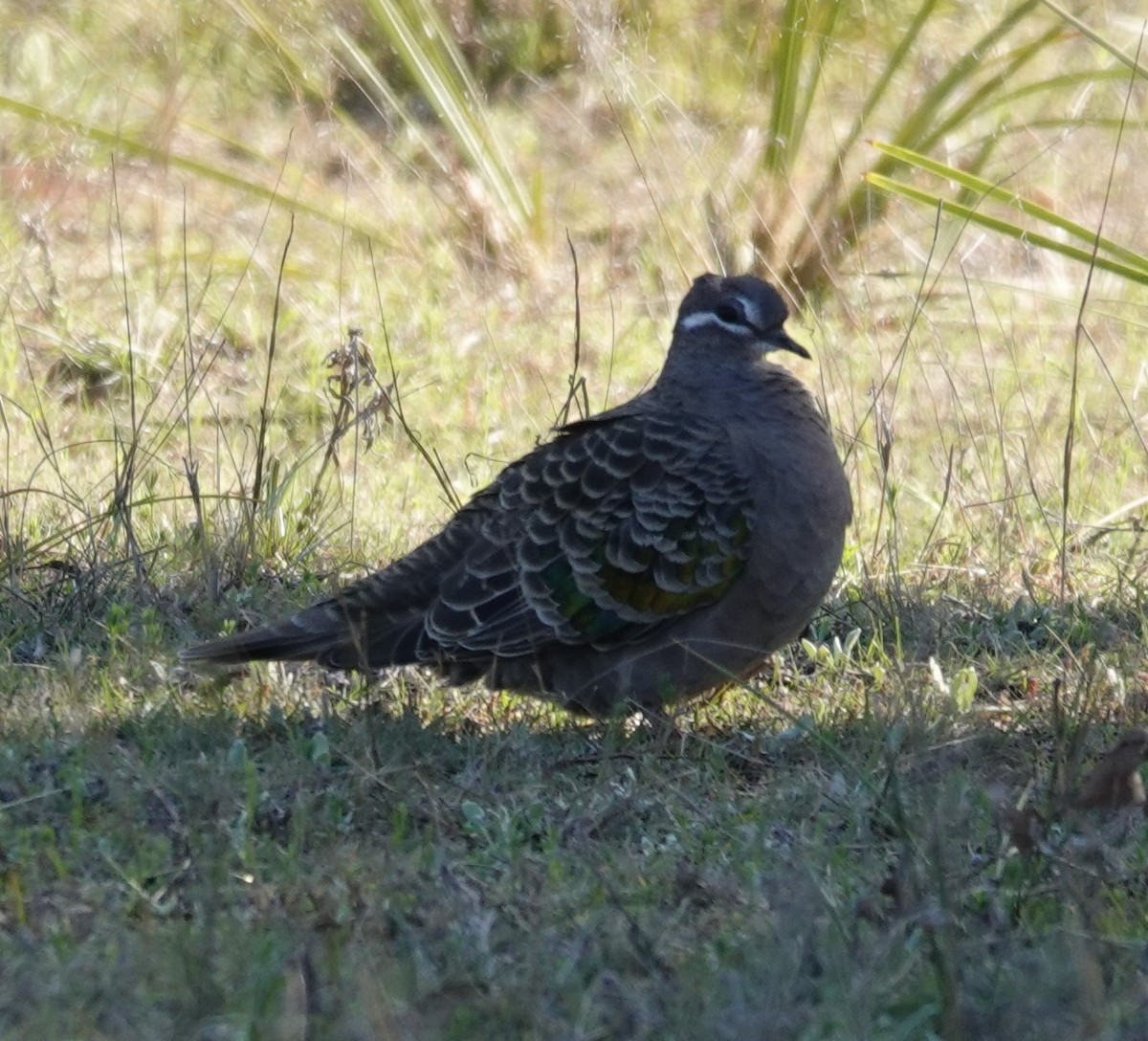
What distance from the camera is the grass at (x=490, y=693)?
9.84 feet

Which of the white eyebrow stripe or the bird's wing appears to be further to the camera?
the white eyebrow stripe

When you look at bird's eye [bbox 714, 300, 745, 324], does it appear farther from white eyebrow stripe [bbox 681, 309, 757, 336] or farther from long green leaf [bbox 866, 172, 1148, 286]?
long green leaf [bbox 866, 172, 1148, 286]

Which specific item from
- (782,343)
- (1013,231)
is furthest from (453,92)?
(782,343)

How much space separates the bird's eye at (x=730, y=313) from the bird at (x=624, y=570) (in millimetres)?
236

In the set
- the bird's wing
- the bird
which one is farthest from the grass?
the bird's wing

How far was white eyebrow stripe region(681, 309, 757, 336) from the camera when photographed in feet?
17.0

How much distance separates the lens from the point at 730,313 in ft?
17.1

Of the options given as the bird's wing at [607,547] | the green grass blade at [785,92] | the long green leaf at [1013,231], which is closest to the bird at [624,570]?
the bird's wing at [607,547]

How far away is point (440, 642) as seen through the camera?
4.77 meters

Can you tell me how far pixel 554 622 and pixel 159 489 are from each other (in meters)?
2.52

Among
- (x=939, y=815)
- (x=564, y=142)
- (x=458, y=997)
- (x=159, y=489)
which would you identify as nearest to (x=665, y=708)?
(x=939, y=815)

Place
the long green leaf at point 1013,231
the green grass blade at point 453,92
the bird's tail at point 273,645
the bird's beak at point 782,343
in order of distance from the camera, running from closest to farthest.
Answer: the bird's tail at point 273,645 → the bird's beak at point 782,343 → the long green leaf at point 1013,231 → the green grass blade at point 453,92

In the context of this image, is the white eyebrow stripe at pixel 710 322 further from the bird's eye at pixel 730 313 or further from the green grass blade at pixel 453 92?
the green grass blade at pixel 453 92

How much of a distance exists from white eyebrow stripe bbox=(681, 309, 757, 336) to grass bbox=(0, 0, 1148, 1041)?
571mm
